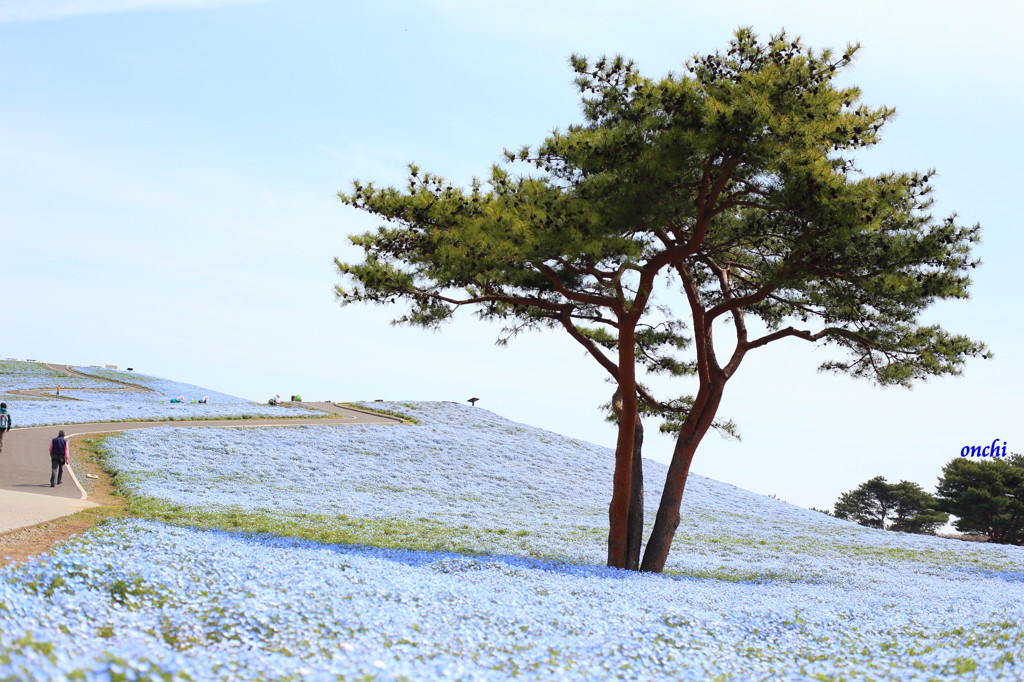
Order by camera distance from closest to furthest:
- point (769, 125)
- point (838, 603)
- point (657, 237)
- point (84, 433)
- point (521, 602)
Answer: point (521, 602)
point (838, 603)
point (769, 125)
point (657, 237)
point (84, 433)

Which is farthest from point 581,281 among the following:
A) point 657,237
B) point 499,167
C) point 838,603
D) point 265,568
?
point 265,568

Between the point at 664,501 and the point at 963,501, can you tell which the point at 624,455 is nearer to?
the point at 664,501

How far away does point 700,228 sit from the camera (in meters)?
16.2

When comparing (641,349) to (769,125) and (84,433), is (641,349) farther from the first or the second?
(84,433)

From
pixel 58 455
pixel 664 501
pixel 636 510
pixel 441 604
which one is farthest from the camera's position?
pixel 58 455

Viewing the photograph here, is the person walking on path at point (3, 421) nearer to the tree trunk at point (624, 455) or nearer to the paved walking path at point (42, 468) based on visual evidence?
the paved walking path at point (42, 468)

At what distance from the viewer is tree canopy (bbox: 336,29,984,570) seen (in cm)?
1482

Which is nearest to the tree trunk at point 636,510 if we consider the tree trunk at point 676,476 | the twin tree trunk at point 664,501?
the twin tree trunk at point 664,501

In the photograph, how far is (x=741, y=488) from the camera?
4256cm

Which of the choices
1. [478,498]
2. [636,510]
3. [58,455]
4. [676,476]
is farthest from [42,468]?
[676,476]

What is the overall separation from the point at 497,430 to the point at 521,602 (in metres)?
33.9

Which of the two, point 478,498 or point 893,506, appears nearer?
point 478,498

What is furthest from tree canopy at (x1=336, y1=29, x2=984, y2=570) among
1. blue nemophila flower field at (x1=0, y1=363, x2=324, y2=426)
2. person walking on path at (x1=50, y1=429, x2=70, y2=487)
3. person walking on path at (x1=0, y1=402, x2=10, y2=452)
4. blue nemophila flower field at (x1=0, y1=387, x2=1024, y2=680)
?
blue nemophila flower field at (x1=0, y1=363, x2=324, y2=426)

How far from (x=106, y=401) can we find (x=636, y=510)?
35282mm
